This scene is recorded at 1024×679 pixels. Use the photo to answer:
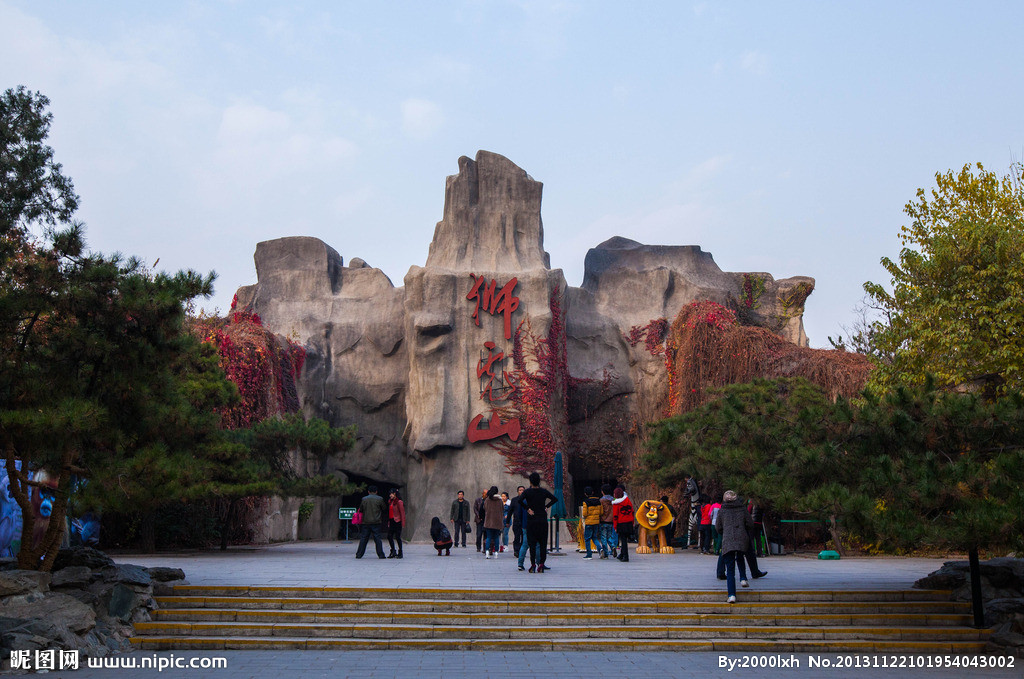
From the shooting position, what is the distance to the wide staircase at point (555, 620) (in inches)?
373

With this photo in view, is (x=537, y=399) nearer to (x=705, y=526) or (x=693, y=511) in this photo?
(x=693, y=511)

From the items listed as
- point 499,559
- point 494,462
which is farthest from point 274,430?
point 494,462

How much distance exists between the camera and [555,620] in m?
10.2

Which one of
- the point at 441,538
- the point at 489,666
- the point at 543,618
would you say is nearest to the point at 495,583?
the point at 543,618

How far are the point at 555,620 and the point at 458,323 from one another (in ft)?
61.3

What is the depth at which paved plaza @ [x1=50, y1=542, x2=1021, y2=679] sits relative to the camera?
816 cm

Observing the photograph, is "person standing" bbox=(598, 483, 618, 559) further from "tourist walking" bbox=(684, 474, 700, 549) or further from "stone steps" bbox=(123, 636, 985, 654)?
"stone steps" bbox=(123, 636, 985, 654)

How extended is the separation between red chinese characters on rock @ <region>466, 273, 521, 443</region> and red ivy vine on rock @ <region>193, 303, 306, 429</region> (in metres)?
6.22

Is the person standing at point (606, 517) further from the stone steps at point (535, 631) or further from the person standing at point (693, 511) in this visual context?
the stone steps at point (535, 631)

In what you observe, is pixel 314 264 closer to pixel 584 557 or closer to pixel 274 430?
pixel 274 430

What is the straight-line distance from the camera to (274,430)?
64.7ft

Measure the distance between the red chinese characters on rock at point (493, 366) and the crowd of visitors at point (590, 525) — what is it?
372cm

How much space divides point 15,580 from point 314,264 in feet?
77.6

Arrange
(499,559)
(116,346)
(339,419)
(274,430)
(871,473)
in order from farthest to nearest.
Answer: (339,419), (274,430), (499,559), (116,346), (871,473)
